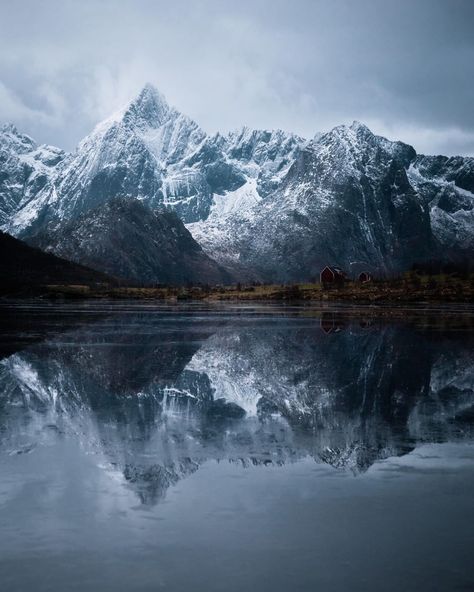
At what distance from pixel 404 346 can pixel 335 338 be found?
29.4 ft

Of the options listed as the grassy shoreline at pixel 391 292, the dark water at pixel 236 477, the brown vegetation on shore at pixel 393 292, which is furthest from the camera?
the brown vegetation on shore at pixel 393 292

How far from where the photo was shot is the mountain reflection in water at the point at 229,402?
20.9 meters

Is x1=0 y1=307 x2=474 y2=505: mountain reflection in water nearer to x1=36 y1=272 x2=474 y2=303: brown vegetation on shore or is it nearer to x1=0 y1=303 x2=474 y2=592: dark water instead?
x1=0 y1=303 x2=474 y2=592: dark water

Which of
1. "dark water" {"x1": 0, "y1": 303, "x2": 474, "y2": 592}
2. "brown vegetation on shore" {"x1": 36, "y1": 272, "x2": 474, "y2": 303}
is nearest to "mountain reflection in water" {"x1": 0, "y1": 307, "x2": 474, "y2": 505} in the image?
"dark water" {"x1": 0, "y1": 303, "x2": 474, "y2": 592}

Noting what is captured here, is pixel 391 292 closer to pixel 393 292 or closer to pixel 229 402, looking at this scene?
pixel 393 292

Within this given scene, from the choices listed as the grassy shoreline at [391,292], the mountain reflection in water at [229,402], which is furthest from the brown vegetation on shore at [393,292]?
the mountain reflection in water at [229,402]

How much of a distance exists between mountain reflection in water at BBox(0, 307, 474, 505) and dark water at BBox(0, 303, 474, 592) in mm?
112

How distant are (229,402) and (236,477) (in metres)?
11.0

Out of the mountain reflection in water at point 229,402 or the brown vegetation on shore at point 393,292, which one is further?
the brown vegetation on shore at point 393,292

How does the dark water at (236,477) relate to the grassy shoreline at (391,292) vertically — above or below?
below

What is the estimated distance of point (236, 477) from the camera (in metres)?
18.3

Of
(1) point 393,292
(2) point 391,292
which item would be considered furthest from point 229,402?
(2) point 391,292

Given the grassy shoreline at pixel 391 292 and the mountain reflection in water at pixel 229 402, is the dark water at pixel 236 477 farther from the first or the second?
the grassy shoreline at pixel 391 292

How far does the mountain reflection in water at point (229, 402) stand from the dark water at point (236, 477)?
0.37 ft
